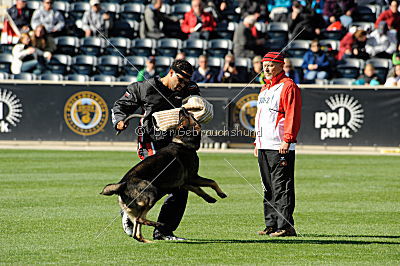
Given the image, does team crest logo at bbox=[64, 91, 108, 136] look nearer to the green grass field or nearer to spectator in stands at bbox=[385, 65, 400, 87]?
the green grass field

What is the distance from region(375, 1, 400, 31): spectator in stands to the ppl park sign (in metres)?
3.96

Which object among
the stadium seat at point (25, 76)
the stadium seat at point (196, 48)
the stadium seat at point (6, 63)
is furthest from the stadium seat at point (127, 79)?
the stadium seat at point (6, 63)

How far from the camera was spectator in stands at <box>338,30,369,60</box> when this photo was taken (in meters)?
22.0

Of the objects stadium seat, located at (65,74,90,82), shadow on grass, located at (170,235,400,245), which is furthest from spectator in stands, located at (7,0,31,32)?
shadow on grass, located at (170,235,400,245)

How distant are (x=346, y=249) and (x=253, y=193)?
15.8 ft

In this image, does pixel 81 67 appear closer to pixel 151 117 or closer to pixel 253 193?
pixel 253 193

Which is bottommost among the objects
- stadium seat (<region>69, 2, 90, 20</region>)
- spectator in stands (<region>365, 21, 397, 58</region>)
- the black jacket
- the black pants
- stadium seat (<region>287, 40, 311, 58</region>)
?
the black pants

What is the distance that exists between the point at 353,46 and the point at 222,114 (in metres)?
4.99

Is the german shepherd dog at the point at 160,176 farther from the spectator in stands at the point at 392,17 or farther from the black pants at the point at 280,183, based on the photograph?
the spectator in stands at the point at 392,17

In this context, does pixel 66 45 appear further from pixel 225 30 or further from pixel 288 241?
pixel 288 241

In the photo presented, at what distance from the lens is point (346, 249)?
7441 mm

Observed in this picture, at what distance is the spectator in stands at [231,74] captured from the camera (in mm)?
20188

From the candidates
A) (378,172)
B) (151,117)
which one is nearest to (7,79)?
(378,172)

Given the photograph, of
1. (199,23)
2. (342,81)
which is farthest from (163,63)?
(342,81)
